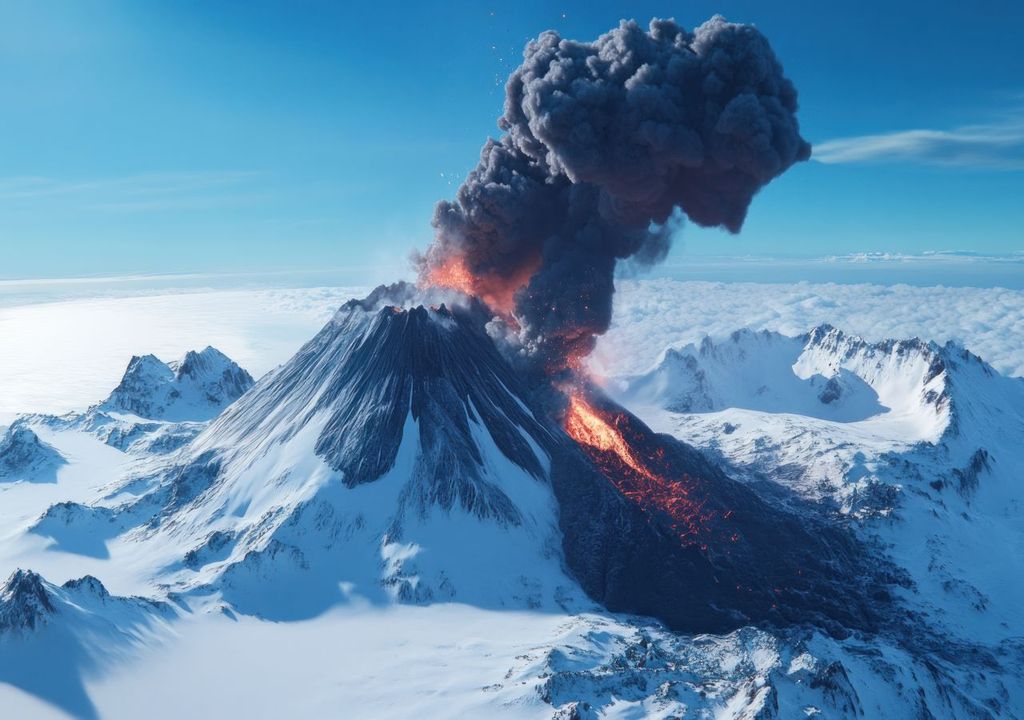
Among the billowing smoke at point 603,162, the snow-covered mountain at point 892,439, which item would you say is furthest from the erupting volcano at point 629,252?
the snow-covered mountain at point 892,439

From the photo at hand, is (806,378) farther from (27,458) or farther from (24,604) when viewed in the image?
(27,458)

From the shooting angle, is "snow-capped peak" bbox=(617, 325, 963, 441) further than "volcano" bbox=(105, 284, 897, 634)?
Yes

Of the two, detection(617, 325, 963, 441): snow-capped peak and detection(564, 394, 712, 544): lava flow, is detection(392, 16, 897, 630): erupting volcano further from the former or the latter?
detection(617, 325, 963, 441): snow-capped peak

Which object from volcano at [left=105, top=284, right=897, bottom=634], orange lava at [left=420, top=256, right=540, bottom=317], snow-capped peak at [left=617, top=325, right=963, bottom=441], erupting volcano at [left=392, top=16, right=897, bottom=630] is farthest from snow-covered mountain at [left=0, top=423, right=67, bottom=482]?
snow-capped peak at [left=617, top=325, right=963, bottom=441]

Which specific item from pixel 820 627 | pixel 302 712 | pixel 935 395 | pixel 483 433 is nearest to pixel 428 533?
pixel 483 433

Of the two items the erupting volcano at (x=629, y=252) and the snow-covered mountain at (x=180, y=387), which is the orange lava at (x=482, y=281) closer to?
the erupting volcano at (x=629, y=252)

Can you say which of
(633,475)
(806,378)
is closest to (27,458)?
(633,475)

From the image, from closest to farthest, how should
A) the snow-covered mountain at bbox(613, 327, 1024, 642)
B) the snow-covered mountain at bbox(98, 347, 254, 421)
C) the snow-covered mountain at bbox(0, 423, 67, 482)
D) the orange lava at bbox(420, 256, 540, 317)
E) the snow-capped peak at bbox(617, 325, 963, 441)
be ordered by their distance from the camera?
the snow-covered mountain at bbox(613, 327, 1024, 642) → the orange lava at bbox(420, 256, 540, 317) → the snow-covered mountain at bbox(0, 423, 67, 482) → the snow-covered mountain at bbox(98, 347, 254, 421) → the snow-capped peak at bbox(617, 325, 963, 441)
